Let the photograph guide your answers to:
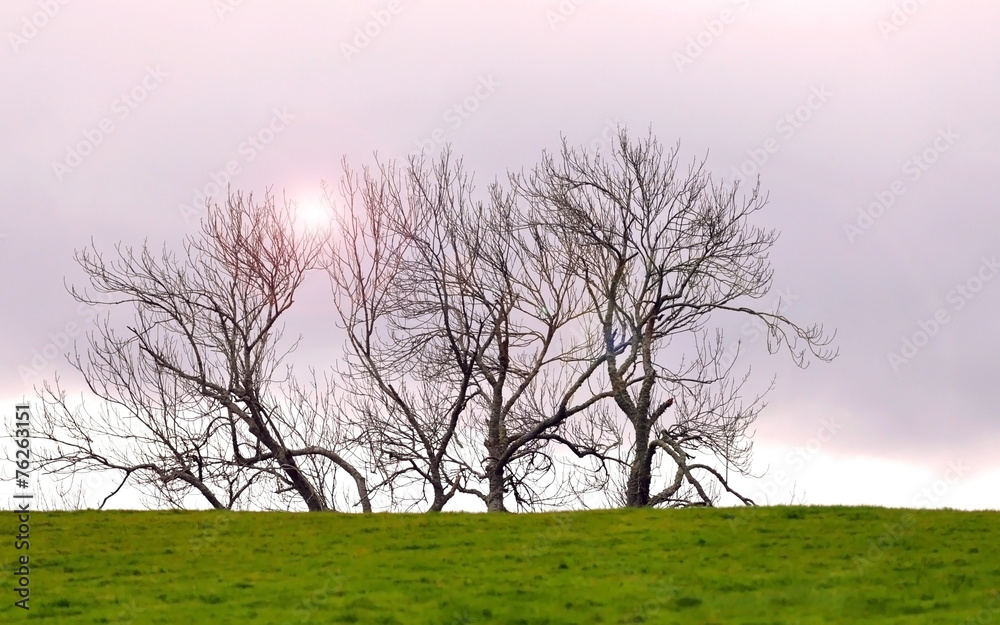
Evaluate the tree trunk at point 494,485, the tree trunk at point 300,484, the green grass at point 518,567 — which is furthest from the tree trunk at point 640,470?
the tree trunk at point 300,484

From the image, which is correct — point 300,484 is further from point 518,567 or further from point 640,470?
point 518,567

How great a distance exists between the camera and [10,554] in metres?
22.3

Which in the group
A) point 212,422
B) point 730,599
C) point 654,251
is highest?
point 654,251

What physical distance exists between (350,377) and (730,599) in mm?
21019

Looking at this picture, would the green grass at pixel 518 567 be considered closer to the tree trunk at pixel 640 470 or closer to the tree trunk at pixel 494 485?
the tree trunk at pixel 640 470

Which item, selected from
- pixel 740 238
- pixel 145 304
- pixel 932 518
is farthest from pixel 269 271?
pixel 932 518

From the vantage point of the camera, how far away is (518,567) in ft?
64.3

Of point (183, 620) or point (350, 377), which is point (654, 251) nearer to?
point (350, 377)

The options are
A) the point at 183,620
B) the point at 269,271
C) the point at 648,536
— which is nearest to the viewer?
the point at 183,620

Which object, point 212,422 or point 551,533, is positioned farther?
point 212,422

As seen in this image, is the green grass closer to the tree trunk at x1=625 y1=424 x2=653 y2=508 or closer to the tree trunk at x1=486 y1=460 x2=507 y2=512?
the tree trunk at x1=625 y1=424 x2=653 y2=508

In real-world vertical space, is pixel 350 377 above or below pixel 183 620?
above

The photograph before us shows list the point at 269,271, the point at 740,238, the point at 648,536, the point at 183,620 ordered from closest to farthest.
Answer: the point at 183,620 < the point at 648,536 < the point at 740,238 < the point at 269,271

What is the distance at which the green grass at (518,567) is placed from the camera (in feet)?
53.9
